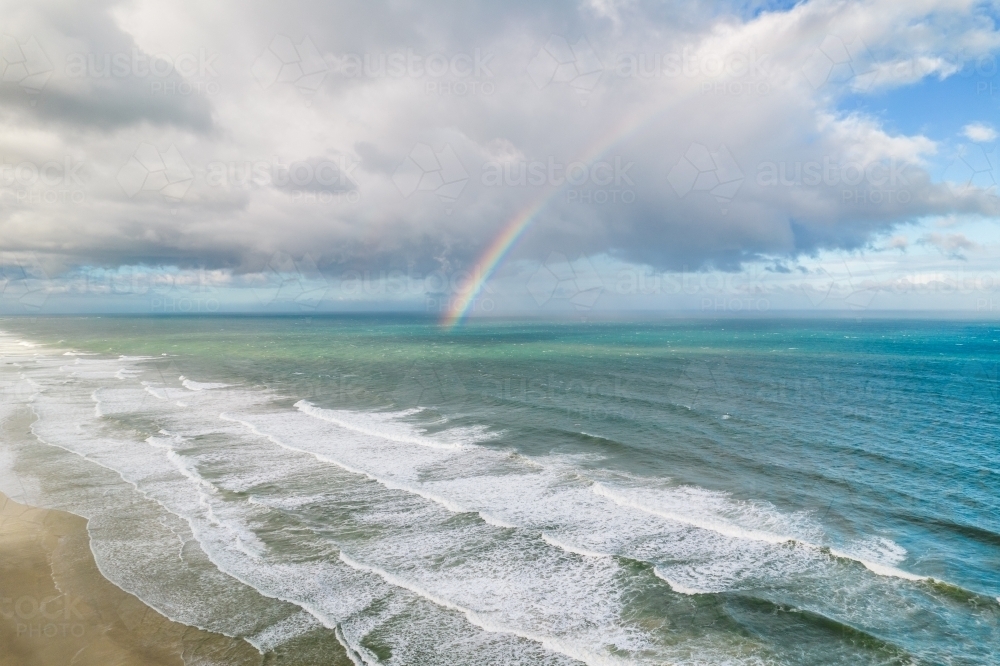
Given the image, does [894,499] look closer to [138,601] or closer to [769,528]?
[769,528]

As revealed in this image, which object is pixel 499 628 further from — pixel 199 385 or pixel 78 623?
pixel 199 385

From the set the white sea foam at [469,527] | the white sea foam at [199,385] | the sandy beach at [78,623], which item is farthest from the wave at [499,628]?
the white sea foam at [199,385]

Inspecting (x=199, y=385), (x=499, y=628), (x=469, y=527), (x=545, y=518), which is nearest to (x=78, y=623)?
(x=499, y=628)

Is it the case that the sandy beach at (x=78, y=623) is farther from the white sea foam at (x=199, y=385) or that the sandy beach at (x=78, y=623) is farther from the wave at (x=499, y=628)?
the white sea foam at (x=199, y=385)

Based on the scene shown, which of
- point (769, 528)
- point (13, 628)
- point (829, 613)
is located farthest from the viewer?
point (769, 528)

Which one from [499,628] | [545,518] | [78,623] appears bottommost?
[78,623]

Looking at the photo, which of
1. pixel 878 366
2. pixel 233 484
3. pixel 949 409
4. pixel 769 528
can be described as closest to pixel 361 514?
pixel 233 484
